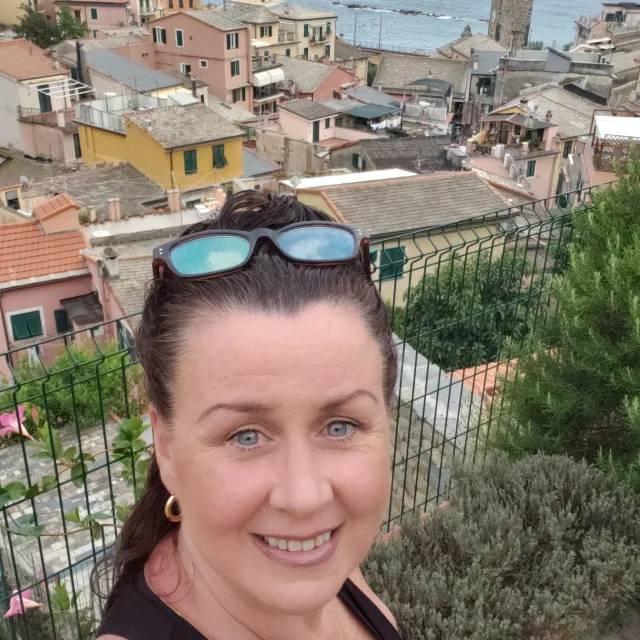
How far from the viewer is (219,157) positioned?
25.8 meters

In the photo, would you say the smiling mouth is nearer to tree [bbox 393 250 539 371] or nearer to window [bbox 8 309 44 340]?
tree [bbox 393 250 539 371]

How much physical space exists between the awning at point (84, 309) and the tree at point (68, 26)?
33.3 meters

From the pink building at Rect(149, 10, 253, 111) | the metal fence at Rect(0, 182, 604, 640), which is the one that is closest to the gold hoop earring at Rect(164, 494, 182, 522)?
the metal fence at Rect(0, 182, 604, 640)

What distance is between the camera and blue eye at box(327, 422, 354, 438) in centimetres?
137

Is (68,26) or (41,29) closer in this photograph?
(41,29)

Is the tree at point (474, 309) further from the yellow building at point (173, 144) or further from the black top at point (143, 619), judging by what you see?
the yellow building at point (173, 144)

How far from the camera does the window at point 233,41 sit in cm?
3869

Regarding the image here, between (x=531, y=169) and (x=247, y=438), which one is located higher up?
(x=247, y=438)

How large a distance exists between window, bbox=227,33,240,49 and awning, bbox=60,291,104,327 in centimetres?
2620

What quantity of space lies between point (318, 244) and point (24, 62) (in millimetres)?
33476

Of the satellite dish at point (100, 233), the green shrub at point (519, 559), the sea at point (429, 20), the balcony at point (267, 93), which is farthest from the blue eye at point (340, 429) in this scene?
the sea at point (429, 20)

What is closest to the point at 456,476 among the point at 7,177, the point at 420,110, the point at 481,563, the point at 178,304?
the point at 481,563

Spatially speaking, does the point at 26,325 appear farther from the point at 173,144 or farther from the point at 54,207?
the point at 173,144

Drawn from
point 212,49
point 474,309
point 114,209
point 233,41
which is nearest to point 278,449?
point 474,309
